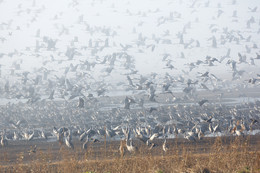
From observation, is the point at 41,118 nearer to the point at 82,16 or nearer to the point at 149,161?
the point at 149,161

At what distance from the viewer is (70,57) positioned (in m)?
35.1

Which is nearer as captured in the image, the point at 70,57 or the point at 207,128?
the point at 207,128

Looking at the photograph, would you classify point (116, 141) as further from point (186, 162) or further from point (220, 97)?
point (220, 97)

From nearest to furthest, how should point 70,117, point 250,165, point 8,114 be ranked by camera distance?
1. point 250,165
2. point 70,117
3. point 8,114

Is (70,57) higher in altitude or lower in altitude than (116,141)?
higher

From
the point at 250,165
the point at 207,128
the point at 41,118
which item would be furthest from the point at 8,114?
the point at 250,165

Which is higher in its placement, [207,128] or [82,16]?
[82,16]

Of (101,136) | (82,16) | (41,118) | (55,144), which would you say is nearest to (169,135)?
(101,136)

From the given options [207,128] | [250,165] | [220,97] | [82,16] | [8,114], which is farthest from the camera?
[82,16]

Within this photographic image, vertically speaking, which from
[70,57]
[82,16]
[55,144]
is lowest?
[55,144]

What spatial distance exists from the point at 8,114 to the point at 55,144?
12336 mm

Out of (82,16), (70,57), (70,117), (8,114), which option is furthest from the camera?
(82,16)

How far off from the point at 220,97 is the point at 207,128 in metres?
22.5

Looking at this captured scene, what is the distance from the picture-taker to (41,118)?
97.0 feet
